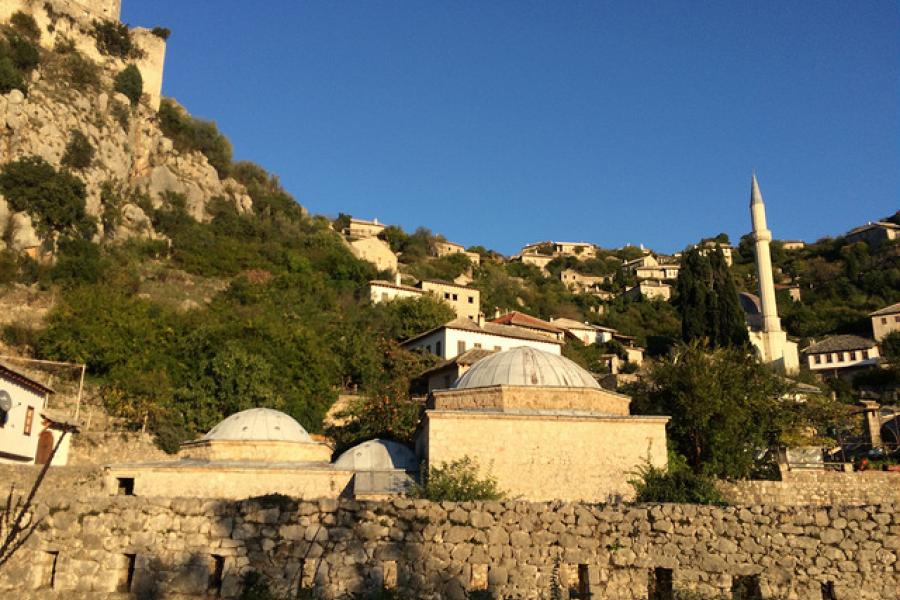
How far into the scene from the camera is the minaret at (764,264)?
57969 millimetres

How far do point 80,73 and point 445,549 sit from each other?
56410mm

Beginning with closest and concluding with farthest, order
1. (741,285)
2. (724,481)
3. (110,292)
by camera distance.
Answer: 1. (724,481)
2. (110,292)
3. (741,285)

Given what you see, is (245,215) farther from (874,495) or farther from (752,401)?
(874,495)

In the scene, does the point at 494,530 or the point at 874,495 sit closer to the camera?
the point at 494,530

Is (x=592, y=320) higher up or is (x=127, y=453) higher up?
(x=592, y=320)

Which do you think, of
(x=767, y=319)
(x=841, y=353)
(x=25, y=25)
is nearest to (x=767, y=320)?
(x=767, y=319)

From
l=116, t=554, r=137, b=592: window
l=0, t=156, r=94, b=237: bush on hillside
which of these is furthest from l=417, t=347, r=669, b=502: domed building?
l=0, t=156, r=94, b=237: bush on hillside

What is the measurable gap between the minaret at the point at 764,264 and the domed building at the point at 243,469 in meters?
46.6

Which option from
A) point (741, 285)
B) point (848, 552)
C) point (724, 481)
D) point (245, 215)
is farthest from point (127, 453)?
point (741, 285)

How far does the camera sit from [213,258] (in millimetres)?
51875

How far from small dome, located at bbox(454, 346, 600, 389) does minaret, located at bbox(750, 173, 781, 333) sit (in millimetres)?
41951

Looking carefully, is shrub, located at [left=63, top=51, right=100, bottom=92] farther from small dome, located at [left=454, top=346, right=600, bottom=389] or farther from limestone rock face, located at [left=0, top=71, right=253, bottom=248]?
small dome, located at [left=454, top=346, right=600, bottom=389]

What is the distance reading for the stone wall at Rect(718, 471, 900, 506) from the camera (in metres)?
21.7

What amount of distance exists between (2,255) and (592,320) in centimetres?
5339
